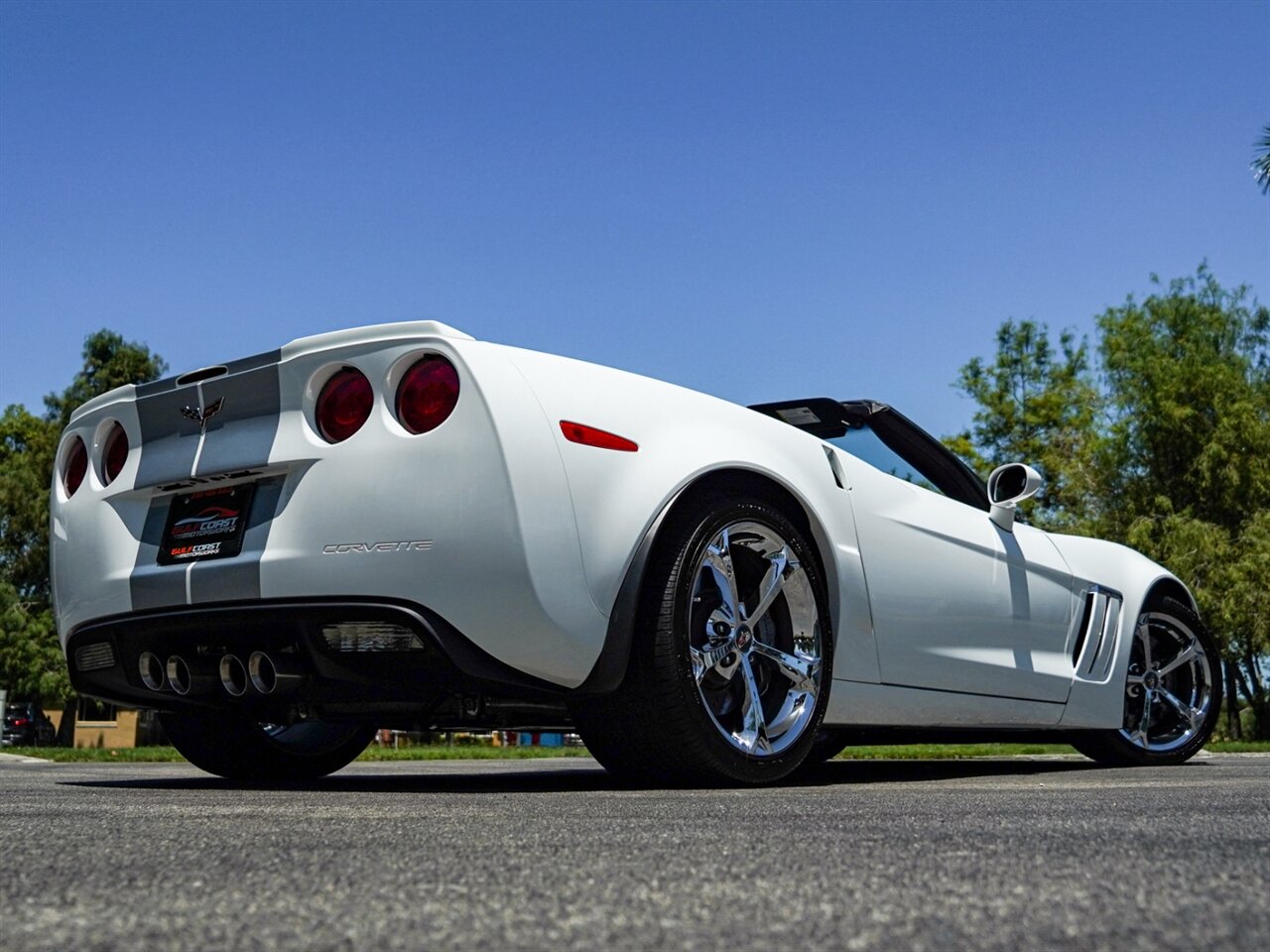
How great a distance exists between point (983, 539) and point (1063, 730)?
3.72 ft

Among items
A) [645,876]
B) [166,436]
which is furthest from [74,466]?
[645,876]

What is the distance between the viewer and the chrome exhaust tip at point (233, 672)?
164 inches

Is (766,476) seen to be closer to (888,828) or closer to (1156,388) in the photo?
(888,828)

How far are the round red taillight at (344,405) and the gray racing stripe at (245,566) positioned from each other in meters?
0.20

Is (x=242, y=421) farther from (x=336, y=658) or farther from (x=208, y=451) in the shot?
(x=336, y=658)

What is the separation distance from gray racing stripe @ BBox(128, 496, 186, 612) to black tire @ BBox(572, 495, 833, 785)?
124cm

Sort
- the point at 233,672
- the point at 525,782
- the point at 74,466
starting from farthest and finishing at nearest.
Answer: the point at 525,782 → the point at 74,466 → the point at 233,672

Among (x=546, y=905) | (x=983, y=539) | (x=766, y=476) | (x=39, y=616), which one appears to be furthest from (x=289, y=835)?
(x=39, y=616)

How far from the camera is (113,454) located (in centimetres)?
465

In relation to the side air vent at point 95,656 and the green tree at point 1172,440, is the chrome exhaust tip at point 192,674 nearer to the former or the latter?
the side air vent at point 95,656

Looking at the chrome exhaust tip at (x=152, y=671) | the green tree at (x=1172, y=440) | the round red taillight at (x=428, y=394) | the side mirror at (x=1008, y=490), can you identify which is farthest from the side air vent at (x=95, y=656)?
the green tree at (x=1172, y=440)

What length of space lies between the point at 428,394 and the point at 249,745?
6.52ft

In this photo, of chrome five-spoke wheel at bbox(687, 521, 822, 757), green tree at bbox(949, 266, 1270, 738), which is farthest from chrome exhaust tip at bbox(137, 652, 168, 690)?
green tree at bbox(949, 266, 1270, 738)

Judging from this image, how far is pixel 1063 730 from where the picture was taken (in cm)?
612
